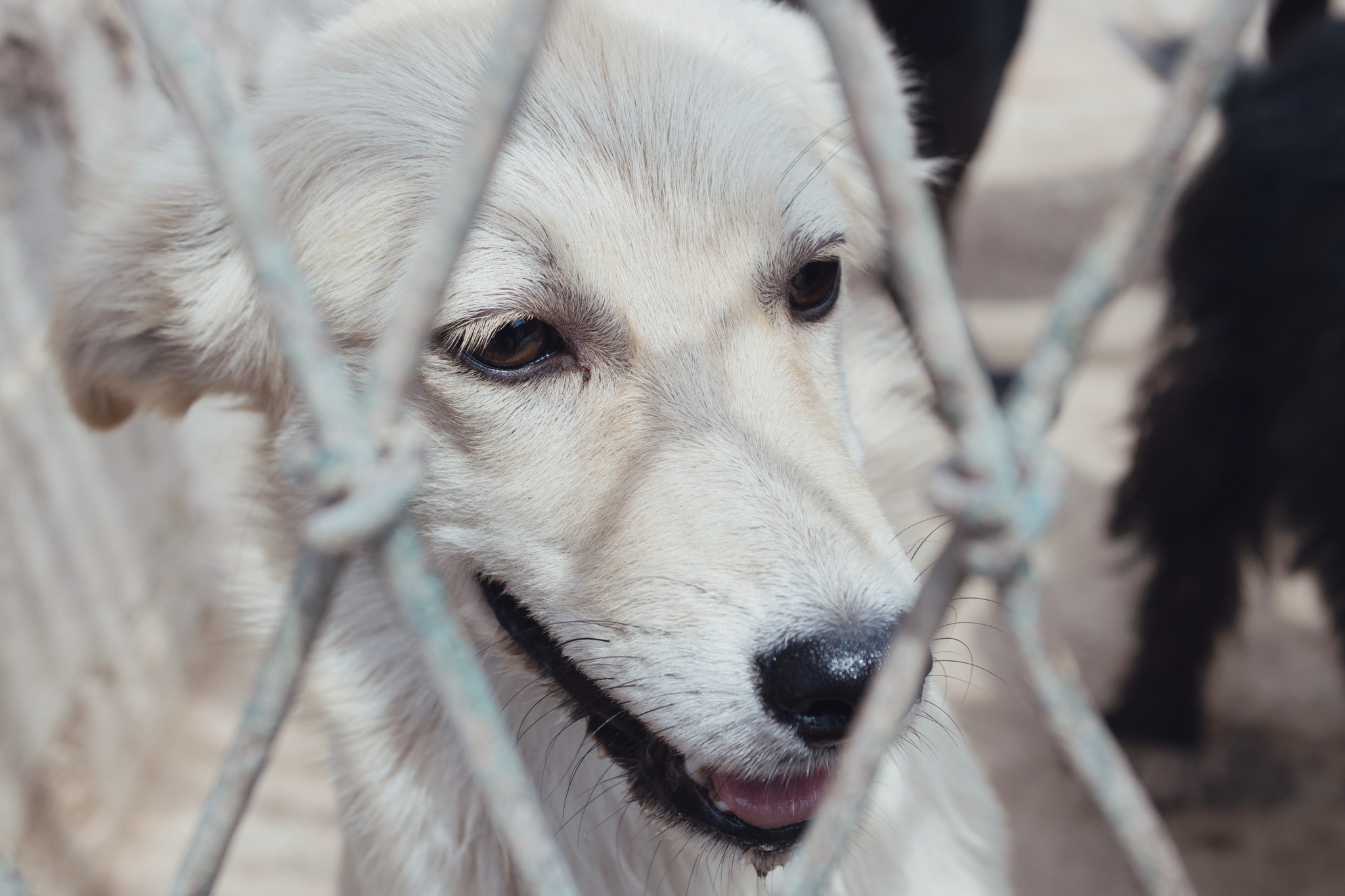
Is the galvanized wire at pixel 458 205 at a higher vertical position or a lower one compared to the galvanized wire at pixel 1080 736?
higher

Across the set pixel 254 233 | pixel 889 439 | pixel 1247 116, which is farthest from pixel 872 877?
pixel 1247 116

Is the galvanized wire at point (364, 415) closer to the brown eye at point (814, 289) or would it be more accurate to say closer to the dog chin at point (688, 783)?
the dog chin at point (688, 783)

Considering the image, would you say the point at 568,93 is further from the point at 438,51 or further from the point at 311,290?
the point at 311,290

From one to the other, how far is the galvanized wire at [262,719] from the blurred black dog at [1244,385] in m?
2.36

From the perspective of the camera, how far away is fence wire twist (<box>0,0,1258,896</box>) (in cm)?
67

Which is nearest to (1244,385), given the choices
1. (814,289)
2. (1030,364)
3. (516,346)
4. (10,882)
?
(814,289)

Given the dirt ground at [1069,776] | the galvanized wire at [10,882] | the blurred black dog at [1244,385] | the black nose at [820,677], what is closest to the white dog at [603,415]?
the black nose at [820,677]

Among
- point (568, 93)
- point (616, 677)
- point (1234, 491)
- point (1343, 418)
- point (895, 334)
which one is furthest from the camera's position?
point (1234, 491)

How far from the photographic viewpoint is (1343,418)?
2344 millimetres

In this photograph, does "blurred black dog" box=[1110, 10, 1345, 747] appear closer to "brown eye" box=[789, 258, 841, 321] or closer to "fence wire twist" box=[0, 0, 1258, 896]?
"brown eye" box=[789, 258, 841, 321]

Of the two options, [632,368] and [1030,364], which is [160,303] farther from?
[1030,364]

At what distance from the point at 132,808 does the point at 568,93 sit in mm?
2617

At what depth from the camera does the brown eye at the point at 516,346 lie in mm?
1513

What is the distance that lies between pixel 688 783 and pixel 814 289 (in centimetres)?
81
